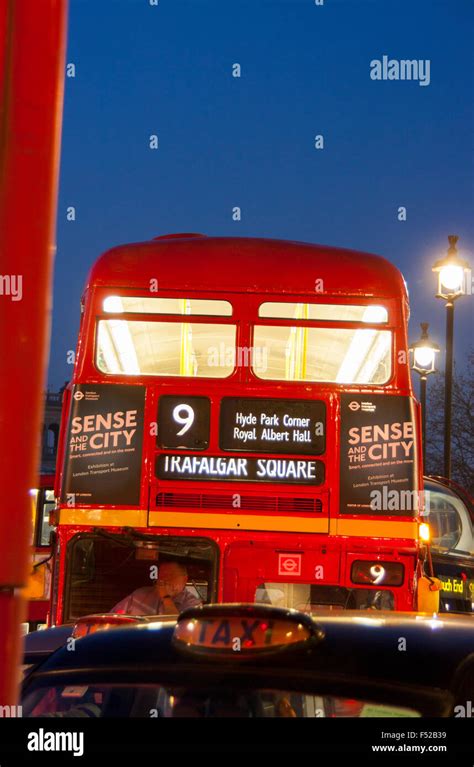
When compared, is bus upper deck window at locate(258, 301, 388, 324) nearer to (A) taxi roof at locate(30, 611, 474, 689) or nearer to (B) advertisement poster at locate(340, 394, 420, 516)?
(B) advertisement poster at locate(340, 394, 420, 516)

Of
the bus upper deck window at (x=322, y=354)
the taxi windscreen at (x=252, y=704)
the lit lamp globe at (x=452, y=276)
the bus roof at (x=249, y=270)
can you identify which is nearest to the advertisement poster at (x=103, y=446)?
A: the bus roof at (x=249, y=270)

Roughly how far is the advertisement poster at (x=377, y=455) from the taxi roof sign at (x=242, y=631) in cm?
709

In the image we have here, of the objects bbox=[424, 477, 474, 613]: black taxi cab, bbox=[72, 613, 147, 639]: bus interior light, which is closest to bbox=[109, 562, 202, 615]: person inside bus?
bbox=[72, 613, 147, 639]: bus interior light

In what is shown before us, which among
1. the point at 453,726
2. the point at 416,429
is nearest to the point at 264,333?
the point at 416,429

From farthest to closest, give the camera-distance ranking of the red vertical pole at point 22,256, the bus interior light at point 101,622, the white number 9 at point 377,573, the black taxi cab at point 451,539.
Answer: the black taxi cab at point 451,539 < the white number 9 at point 377,573 < the bus interior light at point 101,622 < the red vertical pole at point 22,256

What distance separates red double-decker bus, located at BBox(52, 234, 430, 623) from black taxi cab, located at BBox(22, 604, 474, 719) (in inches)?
267

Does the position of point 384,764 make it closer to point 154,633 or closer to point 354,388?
point 154,633

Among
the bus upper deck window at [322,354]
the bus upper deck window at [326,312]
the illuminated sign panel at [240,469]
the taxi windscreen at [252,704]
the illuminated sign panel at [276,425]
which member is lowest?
the taxi windscreen at [252,704]

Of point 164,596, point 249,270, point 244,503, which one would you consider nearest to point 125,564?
point 164,596

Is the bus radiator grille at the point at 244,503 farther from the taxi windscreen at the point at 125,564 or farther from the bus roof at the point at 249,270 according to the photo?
the bus roof at the point at 249,270

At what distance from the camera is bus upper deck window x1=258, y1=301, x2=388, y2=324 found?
10.2 metres

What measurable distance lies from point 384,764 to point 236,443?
25.4 feet

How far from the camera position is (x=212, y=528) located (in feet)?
33.1

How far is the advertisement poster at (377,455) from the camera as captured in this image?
1009 centimetres
